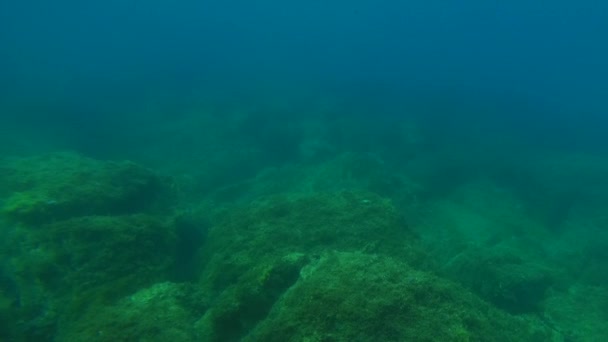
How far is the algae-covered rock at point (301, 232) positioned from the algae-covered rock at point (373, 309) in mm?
2412

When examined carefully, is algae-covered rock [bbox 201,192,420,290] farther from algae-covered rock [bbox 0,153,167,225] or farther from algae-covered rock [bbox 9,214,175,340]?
algae-covered rock [bbox 0,153,167,225]

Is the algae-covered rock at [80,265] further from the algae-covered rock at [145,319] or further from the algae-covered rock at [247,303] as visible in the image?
the algae-covered rock at [247,303]

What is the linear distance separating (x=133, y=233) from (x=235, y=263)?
7.66ft

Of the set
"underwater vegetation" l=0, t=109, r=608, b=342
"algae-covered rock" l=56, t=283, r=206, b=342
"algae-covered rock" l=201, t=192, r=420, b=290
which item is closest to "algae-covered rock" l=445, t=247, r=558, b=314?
"underwater vegetation" l=0, t=109, r=608, b=342

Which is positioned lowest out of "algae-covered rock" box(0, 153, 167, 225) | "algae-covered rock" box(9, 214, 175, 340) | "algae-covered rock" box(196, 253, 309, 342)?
"algae-covered rock" box(196, 253, 309, 342)

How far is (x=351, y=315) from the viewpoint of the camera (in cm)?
445

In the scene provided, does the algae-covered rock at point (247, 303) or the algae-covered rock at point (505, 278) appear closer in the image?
the algae-covered rock at point (247, 303)

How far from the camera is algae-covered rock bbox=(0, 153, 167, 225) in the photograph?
9.04 m

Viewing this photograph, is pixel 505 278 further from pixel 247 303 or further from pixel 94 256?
pixel 94 256

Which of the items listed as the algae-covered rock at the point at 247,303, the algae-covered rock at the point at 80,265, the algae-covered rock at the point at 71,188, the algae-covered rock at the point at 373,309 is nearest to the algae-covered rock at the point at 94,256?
the algae-covered rock at the point at 80,265

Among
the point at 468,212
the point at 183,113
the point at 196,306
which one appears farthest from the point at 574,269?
the point at 183,113

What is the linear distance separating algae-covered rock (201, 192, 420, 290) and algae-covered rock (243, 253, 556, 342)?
7.91 feet

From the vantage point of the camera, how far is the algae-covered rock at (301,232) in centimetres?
800

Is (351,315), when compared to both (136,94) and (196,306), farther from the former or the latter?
(136,94)
